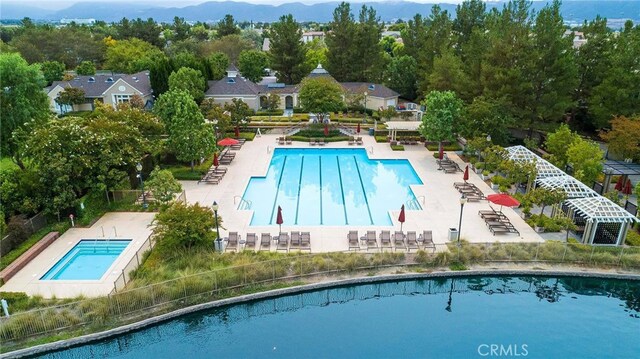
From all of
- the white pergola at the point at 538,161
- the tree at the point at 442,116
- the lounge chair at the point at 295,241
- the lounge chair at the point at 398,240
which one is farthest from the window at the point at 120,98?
the white pergola at the point at 538,161

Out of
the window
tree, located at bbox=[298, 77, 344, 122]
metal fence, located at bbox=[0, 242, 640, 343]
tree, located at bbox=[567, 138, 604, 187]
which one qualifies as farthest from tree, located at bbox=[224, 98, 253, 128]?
tree, located at bbox=[567, 138, 604, 187]

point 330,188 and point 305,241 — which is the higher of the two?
point 305,241

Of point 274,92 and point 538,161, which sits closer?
point 538,161

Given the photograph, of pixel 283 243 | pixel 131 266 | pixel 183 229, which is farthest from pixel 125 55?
pixel 283 243

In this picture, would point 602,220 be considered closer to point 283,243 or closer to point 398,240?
point 398,240

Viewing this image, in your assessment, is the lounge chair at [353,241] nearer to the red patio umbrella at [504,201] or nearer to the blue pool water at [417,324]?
the blue pool water at [417,324]

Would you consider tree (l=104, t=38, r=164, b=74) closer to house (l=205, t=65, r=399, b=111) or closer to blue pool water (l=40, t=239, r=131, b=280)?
house (l=205, t=65, r=399, b=111)
